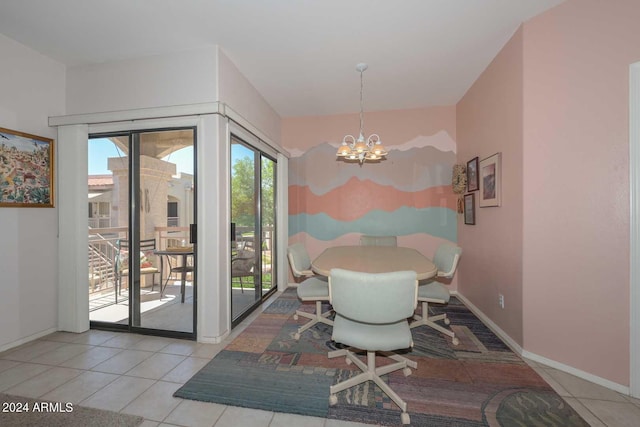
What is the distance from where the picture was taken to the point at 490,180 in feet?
9.62

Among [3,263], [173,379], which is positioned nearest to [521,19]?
[173,379]

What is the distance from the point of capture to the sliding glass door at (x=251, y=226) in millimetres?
3137

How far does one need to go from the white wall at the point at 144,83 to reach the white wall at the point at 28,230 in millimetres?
218

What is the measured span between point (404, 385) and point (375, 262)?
3.31ft

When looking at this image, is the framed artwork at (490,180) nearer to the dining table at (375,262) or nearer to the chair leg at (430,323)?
the dining table at (375,262)

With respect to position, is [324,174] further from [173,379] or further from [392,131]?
[173,379]

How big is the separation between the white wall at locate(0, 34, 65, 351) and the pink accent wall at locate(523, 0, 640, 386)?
15.6 ft

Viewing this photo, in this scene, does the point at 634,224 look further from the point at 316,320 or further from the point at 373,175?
the point at 373,175

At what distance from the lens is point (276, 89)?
3.57 m

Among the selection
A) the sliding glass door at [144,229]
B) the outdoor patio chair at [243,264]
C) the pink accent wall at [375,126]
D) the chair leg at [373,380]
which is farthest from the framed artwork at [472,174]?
the sliding glass door at [144,229]

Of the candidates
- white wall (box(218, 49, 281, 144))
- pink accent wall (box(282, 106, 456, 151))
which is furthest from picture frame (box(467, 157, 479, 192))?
white wall (box(218, 49, 281, 144))

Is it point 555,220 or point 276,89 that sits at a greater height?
point 276,89

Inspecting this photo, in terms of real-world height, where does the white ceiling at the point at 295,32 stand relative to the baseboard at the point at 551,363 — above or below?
above

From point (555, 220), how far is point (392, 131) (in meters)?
2.69
